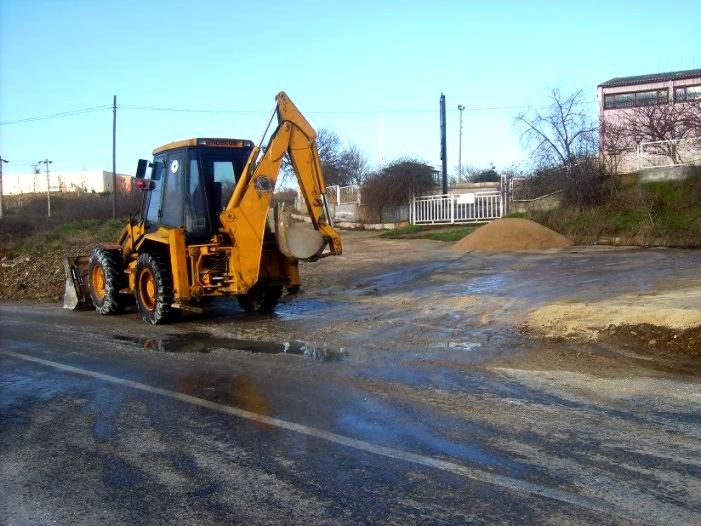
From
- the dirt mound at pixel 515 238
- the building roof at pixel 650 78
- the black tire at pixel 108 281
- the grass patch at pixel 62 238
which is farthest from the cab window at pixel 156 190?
the building roof at pixel 650 78

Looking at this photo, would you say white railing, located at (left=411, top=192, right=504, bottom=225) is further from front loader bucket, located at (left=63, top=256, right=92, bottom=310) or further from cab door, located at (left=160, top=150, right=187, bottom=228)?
cab door, located at (left=160, top=150, right=187, bottom=228)

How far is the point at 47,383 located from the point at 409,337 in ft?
15.6

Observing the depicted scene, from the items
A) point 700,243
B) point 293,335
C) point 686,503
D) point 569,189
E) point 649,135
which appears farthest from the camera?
point 649,135

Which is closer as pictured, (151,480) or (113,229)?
(151,480)

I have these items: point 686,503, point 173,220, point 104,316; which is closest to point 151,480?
point 686,503

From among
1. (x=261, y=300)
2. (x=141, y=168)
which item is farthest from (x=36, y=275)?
(x=261, y=300)

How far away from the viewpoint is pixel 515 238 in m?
19.6

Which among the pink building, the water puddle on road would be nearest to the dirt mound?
the pink building

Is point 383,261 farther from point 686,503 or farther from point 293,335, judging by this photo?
point 686,503

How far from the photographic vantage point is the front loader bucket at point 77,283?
47.7 ft

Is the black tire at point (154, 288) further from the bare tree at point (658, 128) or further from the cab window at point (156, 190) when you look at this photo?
the bare tree at point (658, 128)

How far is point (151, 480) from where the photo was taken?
15.0ft

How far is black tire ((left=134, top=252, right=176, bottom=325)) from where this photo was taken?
11.3 meters

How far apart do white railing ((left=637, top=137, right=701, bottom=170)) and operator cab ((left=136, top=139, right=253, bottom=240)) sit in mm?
15054
